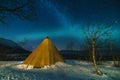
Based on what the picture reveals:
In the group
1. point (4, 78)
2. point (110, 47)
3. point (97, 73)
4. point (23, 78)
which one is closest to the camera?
point (4, 78)

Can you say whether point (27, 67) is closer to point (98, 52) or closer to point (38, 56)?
point (38, 56)

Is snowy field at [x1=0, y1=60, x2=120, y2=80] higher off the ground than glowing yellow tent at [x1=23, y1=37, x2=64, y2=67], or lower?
lower

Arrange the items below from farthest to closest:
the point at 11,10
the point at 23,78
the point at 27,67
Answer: the point at 27,67 < the point at 11,10 < the point at 23,78

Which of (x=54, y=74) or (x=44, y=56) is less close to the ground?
(x=44, y=56)

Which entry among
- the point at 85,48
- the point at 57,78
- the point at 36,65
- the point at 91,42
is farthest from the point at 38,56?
the point at 85,48

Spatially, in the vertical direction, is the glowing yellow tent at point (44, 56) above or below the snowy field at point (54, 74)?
above

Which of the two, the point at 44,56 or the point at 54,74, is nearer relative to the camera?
the point at 54,74

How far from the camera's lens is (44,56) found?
26.8 meters

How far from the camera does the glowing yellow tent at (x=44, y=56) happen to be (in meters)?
26.1

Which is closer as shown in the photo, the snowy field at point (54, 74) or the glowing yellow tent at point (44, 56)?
the snowy field at point (54, 74)

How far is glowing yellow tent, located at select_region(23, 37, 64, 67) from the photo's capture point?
26127mm

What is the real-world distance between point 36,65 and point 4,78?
1157 cm

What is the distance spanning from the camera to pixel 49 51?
2719 centimetres

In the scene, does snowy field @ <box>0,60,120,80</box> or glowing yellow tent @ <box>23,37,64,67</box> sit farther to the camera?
glowing yellow tent @ <box>23,37,64,67</box>
